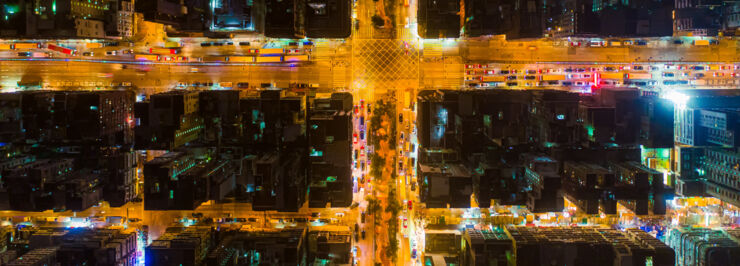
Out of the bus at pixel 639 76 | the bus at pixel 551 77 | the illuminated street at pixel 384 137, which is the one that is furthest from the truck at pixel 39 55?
the bus at pixel 639 76

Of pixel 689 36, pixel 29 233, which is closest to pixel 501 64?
pixel 689 36

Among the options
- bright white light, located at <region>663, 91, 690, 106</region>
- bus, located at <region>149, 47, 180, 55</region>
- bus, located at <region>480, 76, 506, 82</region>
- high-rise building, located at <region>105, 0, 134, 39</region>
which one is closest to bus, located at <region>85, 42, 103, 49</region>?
high-rise building, located at <region>105, 0, 134, 39</region>

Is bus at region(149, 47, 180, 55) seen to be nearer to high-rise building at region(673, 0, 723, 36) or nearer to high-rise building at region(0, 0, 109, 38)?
high-rise building at region(0, 0, 109, 38)

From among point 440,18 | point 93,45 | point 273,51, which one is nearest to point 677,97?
point 440,18

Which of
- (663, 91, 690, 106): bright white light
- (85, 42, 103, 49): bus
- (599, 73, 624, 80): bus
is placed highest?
(85, 42, 103, 49): bus

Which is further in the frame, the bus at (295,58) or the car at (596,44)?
the car at (596,44)

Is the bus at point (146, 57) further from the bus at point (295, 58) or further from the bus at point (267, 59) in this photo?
the bus at point (295, 58)

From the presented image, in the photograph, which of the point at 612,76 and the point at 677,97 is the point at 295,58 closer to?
the point at 612,76

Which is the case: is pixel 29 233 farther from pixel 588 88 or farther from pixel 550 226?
pixel 588 88
